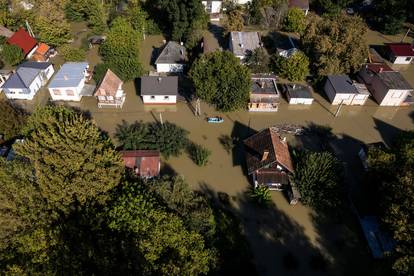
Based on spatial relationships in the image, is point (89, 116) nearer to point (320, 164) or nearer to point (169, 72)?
point (169, 72)

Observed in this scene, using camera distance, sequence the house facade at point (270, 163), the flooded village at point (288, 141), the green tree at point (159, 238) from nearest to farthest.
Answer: the green tree at point (159, 238) < the flooded village at point (288, 141) < the house facade at point (270, 163)

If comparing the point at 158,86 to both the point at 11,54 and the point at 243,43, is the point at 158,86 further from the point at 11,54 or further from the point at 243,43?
the point at 11,54

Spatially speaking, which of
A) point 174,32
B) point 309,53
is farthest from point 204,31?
point 309,53

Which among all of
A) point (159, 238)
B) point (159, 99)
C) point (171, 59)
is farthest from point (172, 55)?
point (159, 238)

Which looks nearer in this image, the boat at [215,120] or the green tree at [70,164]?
the green tree at [70,164]

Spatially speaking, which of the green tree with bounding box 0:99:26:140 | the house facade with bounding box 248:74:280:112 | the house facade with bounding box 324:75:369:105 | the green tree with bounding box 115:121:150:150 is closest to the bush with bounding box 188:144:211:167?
the green tree with bounding box 115:121:150:150

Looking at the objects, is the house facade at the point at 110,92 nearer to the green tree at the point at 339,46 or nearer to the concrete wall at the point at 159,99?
the concrete wall at the point at 159,99

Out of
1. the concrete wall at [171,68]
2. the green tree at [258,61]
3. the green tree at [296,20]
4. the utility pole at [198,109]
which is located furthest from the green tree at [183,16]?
the green tree at [296,20]
